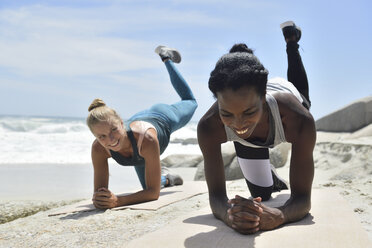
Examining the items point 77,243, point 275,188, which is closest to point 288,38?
point 275,188

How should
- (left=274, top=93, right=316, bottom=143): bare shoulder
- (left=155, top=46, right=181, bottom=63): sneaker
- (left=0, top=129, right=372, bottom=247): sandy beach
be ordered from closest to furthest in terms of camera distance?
(left=274, top=93, right=316, bottom=143): bare shoulder
(left=0, top=129, right=372, bottom=247): sandy beach
(left=155, top=46, right=181, bottom=63): sneaker

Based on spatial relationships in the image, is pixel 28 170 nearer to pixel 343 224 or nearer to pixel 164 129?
pixel 164 129

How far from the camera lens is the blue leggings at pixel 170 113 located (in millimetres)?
4227

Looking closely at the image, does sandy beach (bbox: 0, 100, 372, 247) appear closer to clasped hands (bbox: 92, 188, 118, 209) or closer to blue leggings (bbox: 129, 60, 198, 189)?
clasped hands (bbox: 92, 188, 118, 209)

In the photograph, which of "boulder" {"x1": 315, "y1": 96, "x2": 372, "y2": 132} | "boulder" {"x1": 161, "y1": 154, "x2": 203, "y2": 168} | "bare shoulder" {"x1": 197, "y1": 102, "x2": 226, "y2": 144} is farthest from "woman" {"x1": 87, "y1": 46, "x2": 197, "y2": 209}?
"boulder" {"x1": 315, "y1": 96, "x2": 372, "y2": 132}

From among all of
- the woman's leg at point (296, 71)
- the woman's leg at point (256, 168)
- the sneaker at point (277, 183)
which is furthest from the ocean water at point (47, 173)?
the woman's leg at point (296, 71)

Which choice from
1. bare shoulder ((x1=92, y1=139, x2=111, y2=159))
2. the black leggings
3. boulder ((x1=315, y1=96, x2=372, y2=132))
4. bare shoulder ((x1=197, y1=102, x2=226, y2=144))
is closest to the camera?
bare shoulder ((x1=197, y1=102, x2=226, y2=144))

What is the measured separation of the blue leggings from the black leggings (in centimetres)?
137

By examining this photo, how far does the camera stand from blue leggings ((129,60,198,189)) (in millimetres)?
4227

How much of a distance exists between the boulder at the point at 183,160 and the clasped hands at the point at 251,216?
6.50m

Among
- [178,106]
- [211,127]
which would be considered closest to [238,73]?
[211,127]

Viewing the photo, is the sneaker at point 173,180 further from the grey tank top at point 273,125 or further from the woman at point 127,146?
the grey tank top at point 273,125

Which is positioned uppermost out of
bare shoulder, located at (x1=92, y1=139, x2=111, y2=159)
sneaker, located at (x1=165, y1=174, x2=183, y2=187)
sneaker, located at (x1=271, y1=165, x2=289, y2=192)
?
bare shoulder, located at (x1=92, y1=139, x2=111, y2=159)

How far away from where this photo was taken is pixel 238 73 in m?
1.83
